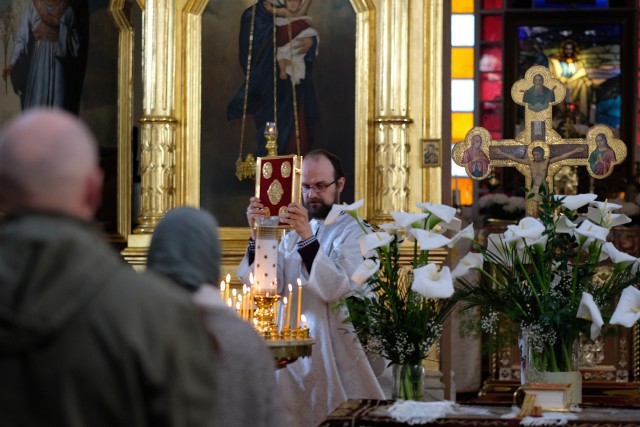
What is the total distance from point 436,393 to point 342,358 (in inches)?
58.1

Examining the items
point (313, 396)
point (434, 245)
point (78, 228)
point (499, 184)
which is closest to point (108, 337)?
point (78, 228)

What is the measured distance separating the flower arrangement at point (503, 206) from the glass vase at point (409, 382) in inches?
284

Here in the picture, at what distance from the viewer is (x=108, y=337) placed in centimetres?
232

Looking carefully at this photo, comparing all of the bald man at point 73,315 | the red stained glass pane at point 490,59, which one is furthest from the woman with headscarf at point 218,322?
the red stained glass pane at point 490,59

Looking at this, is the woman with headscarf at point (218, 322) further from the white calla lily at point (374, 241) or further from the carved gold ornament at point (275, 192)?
the carved gold ornament at point (275, 192)

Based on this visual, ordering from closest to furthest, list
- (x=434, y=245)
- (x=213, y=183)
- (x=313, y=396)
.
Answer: (x=434, y=245)
(x=313, y=396)
(x=213, y=183)

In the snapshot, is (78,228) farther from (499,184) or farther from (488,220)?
(499,184)

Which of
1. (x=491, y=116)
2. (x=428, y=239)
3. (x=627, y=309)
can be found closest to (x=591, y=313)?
(x=627, y=309)

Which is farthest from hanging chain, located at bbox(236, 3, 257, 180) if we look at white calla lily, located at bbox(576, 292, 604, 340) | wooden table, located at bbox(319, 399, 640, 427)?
wooden table, located at bbox(319, 399, 640, 427)

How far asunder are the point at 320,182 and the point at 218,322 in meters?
4.01

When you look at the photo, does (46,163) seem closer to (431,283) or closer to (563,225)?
(431,283)

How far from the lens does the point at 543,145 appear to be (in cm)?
648

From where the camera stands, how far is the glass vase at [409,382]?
540cm

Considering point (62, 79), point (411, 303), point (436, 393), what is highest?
point (62, 79)
